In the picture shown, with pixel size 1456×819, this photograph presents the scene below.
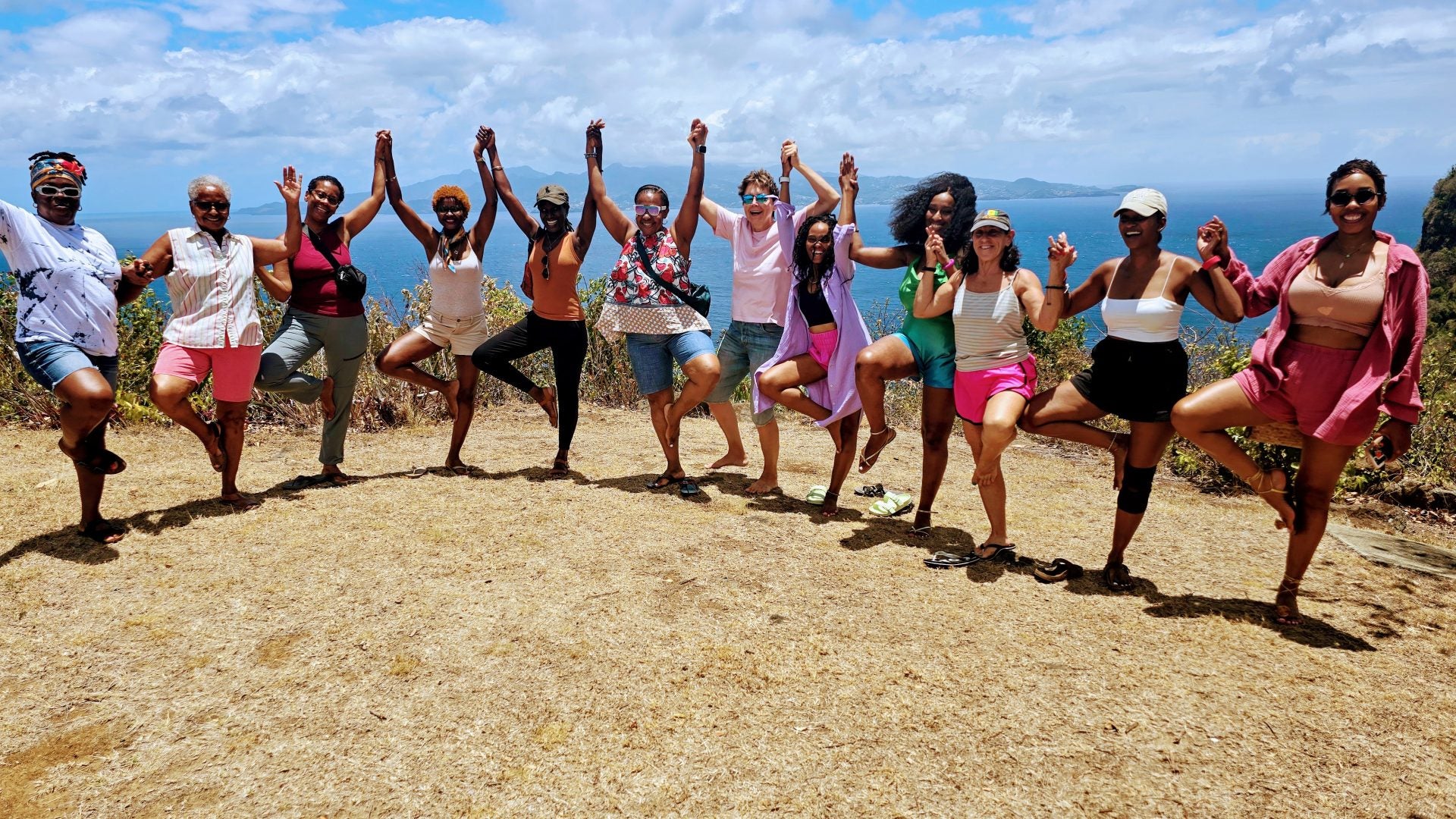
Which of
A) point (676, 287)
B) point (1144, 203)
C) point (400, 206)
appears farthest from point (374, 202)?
point (1144, 203)

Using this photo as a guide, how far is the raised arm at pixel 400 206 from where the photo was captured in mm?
6277

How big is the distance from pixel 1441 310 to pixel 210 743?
101ft

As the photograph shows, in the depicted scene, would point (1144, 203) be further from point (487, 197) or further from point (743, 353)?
point (487, 197)

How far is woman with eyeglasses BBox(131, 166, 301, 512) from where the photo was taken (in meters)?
5.23

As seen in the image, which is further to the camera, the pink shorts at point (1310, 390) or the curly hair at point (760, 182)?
the curly hair at point (760, 182)

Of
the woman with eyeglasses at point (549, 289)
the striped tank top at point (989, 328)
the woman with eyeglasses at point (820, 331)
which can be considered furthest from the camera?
the woman with eyeglasses at point (549, 289)

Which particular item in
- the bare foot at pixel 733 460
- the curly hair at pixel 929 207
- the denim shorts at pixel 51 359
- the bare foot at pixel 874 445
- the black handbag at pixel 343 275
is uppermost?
the curly hair at pixel 929 207

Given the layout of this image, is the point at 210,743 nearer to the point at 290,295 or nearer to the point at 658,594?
the point at 658,594

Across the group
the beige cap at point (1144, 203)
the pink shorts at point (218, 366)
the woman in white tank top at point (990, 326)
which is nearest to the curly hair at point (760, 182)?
the woman in white tank top at point (990, 326)

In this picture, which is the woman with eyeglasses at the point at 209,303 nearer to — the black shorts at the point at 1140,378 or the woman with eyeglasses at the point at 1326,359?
the black shorts at the point at 1140,378

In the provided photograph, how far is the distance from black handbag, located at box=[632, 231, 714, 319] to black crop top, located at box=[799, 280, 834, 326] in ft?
2.18

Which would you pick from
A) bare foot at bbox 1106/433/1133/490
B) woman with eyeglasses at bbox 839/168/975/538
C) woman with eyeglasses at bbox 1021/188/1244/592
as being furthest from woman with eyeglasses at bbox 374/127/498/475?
bare foot at bbox 1106/433/1133/490

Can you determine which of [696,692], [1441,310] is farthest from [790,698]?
[1441,310]

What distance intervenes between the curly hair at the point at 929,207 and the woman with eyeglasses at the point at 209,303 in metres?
3.67
